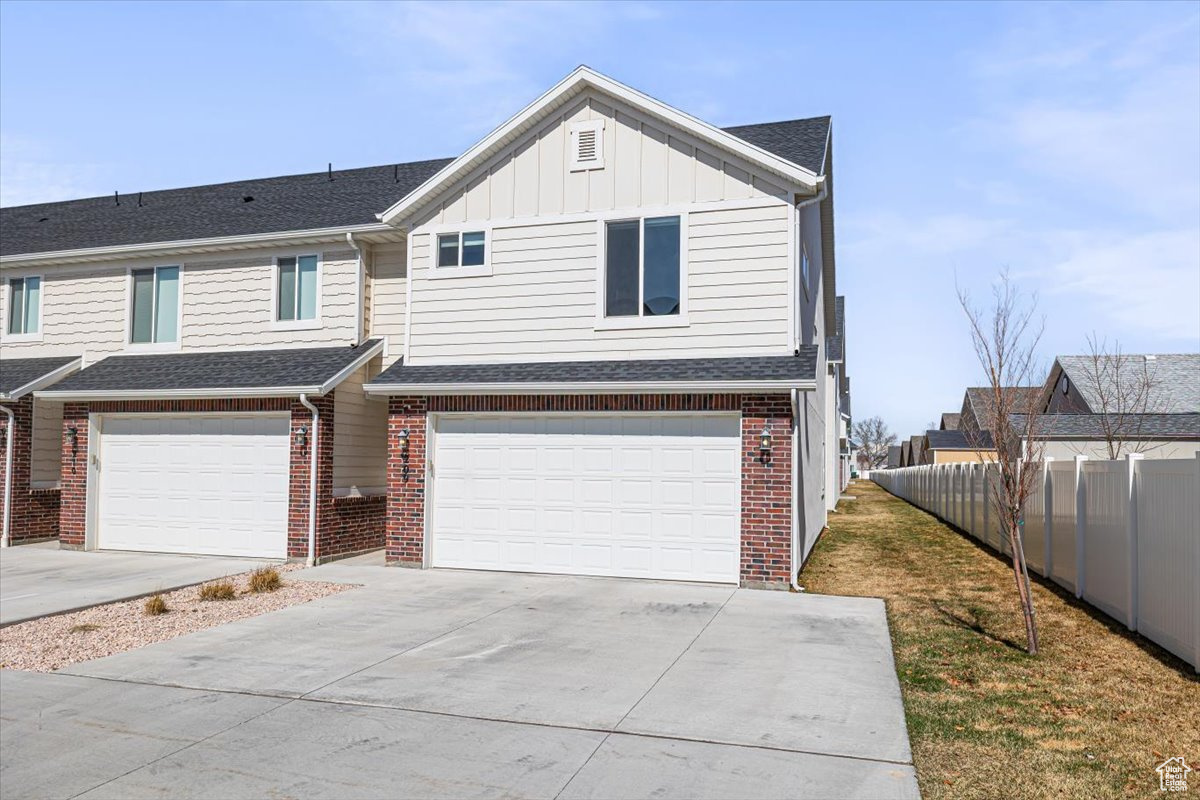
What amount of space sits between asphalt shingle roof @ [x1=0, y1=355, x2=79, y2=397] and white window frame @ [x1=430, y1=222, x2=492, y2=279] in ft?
28.0

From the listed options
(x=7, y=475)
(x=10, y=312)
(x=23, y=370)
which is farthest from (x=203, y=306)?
(x=10, y=312)

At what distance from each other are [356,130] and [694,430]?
9.55 m

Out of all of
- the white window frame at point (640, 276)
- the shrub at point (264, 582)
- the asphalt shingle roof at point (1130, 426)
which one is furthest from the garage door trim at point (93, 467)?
the asphalt shingle roof at point (1130, 426)

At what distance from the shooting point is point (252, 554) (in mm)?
15047

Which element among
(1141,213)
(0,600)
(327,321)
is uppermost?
(1141,213)

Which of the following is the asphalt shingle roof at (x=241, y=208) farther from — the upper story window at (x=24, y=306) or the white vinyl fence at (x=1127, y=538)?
the white vinyl fence at (x=1127, y=538)

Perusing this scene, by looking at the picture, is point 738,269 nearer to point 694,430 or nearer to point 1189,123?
point 694,430

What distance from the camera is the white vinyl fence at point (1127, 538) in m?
7.76

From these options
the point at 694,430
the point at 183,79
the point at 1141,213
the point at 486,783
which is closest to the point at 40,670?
the point at 486,783

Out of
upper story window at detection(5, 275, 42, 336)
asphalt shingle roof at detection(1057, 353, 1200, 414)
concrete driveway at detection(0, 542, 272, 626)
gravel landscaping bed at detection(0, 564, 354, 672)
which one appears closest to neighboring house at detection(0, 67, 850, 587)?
concrete driveway at detection(0, 542, 272, 626)

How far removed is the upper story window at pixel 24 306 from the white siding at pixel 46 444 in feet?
6.33

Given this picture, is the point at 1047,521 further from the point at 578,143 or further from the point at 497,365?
the point at 578,143

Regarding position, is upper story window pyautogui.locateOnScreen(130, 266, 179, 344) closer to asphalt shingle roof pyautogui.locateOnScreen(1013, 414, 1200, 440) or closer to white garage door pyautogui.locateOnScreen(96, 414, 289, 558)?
white garage door pyautogui.locateOnScreen(96, 414, 289, 558)

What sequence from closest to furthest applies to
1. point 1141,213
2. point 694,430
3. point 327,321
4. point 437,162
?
point 694,430
point 327,321
point 1141,213
point 437,162
